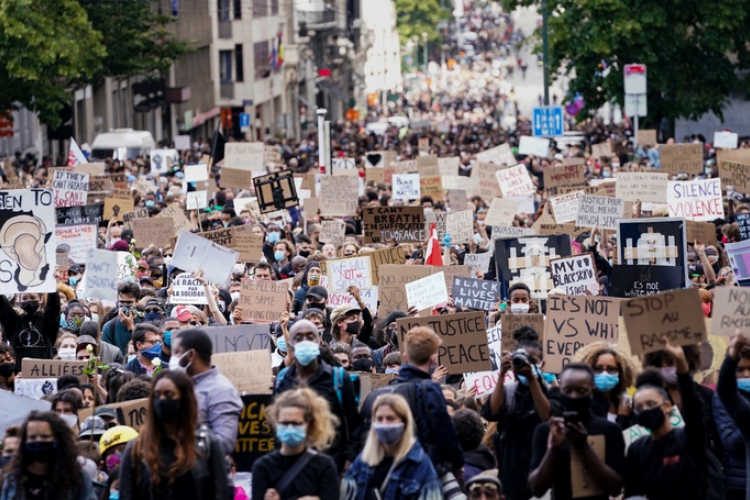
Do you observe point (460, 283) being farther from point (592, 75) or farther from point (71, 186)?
point (592, 75)

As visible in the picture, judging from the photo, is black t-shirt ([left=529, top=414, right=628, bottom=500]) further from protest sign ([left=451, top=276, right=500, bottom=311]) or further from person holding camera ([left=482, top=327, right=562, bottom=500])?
protest sign ([left=451, top=276, right=500, bottom=311])

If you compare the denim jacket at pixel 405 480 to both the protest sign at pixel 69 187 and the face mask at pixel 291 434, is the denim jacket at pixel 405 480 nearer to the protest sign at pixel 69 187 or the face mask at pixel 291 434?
the face mask at pixel 291 434

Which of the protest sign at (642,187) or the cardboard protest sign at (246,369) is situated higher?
the protest sign at (642,187)

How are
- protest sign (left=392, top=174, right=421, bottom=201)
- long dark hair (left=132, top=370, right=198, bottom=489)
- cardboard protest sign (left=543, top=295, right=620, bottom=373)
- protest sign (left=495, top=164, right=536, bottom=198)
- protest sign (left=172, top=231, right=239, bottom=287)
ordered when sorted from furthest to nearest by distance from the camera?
protest sign (left=392, top=174, right=421, bottom=201) < protest sign (left=495, top=164, right=536, bottom=198) < protest sign (left=172, top=231, right=239, bottom=287) < cardboard protest sign (left=543, top=295, right=620, bottom=373) < long dark hair (left=132, top=370, right=198, bottom=489)

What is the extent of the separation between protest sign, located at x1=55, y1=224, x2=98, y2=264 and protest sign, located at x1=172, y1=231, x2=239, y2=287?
148 inches

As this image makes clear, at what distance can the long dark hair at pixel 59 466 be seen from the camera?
741 centimetres

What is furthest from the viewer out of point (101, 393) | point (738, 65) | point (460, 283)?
point (738, 65)

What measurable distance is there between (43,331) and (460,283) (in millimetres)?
3439

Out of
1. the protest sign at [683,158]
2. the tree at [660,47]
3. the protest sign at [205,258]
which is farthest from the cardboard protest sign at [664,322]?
the tree at [660,47]

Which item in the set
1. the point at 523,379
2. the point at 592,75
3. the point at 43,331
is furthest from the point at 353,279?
the point at 592,75

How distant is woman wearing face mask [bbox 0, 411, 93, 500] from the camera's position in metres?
7.41

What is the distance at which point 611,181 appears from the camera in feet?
77.5

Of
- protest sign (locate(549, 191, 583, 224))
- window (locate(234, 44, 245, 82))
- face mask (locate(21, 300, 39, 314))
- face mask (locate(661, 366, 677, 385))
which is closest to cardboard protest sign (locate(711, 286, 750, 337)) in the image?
face mask (locate(661, 366, 677, 385))

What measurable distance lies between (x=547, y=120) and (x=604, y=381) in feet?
110
